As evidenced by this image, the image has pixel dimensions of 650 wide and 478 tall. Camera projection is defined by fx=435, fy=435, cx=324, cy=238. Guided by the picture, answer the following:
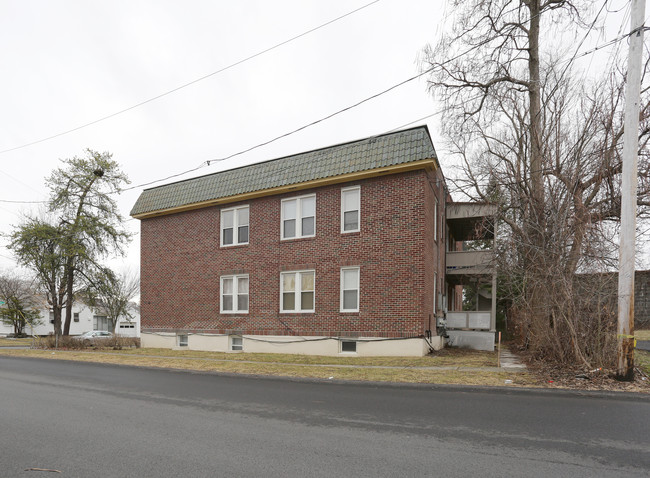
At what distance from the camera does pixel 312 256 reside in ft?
53.3

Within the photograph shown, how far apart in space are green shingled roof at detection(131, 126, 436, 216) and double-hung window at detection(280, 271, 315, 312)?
357 centimetres

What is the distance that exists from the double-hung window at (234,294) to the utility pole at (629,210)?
12944 mm

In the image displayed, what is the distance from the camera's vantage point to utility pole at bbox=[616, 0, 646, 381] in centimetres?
Answer: 842

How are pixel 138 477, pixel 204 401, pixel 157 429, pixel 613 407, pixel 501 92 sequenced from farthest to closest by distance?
1. pixel 501 92
2. pixel 204 401
3. pixel 613 407
4. pixel 157 429
5. pixel 138 477

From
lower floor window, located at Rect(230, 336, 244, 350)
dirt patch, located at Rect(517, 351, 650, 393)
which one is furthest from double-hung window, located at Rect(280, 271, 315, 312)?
dirt patch, located at Rect(517, 351, 650, 393)

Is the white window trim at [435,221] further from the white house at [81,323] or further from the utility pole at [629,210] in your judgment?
the white house at [81,323]

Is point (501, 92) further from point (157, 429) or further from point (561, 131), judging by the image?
point (157, 429)

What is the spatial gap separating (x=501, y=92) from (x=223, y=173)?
1196cm

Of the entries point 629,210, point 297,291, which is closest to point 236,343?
point 297,291

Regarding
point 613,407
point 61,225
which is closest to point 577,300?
point 613,407

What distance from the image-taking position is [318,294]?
15.9 meters

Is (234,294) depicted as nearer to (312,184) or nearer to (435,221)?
(312,184)

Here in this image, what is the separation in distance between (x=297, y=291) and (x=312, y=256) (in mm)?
1471

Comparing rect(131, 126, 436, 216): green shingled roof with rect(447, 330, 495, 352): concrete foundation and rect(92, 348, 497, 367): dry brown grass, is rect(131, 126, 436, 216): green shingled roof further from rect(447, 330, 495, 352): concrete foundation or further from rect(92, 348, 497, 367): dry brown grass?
rect(447, 330, 495, 352): concrete foundation
